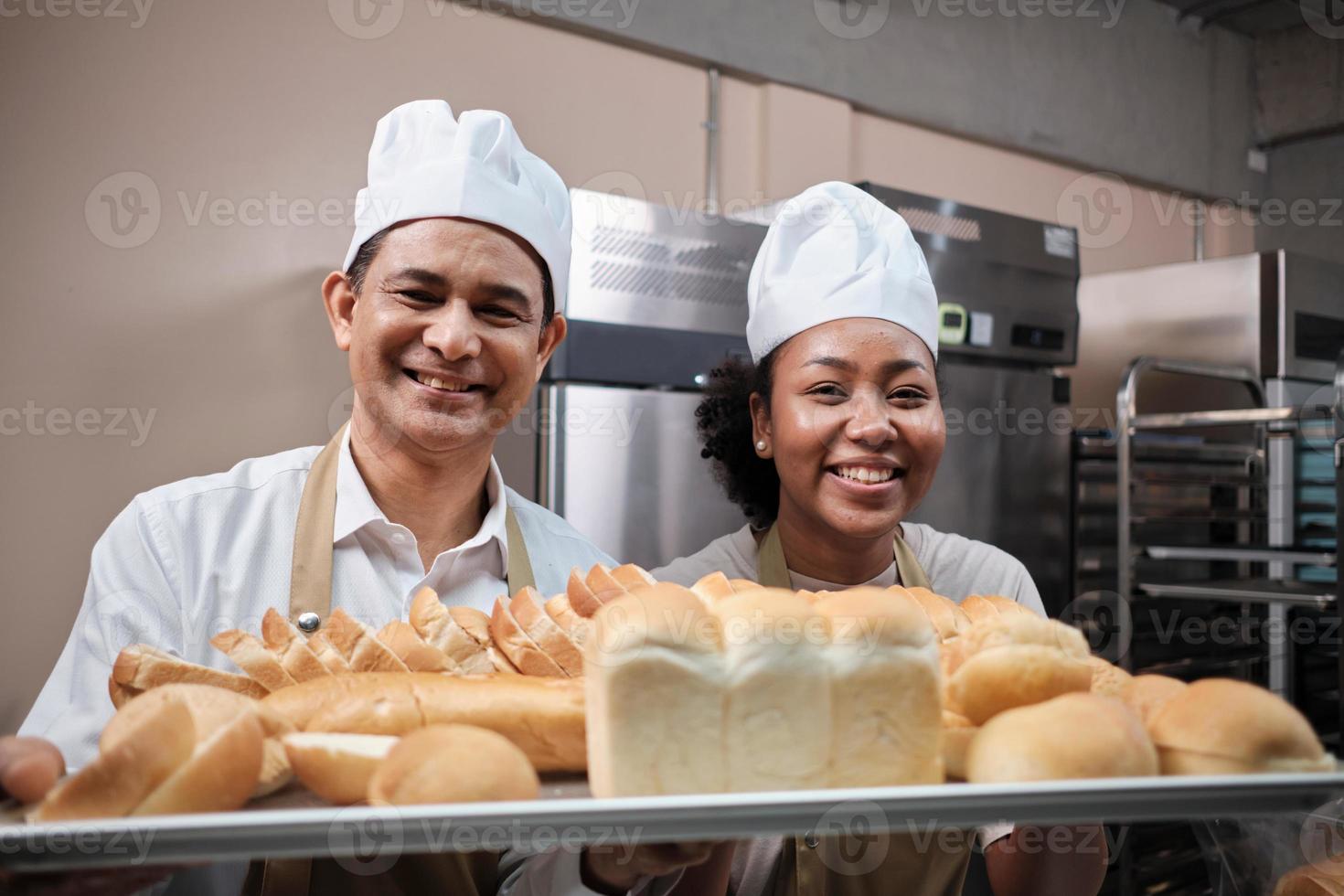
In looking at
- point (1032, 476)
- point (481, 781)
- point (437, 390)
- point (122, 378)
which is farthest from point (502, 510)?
point (1032, 476)

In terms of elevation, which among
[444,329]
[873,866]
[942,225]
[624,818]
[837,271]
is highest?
[942,225]

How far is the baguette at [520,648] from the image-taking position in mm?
759

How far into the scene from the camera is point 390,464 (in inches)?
50.7

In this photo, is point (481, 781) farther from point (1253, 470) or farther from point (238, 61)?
point (1253, 470)

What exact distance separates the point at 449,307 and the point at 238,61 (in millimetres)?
1622

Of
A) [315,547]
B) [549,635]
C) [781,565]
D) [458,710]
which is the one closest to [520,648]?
[549,635]

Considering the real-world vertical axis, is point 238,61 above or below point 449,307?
above

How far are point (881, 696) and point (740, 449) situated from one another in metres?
1.03

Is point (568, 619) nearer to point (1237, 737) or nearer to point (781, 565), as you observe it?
point (1237, 737)

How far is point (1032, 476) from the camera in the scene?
3076mm

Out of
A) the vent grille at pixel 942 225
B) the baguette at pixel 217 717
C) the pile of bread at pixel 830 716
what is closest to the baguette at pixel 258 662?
the baguette at pixel 217 717

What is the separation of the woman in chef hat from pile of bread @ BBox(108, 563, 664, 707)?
19.0 inches

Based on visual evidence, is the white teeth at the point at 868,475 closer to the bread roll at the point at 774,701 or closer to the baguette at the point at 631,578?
the baguette at the point at 631,578

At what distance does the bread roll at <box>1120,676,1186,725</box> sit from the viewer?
0.68 m
